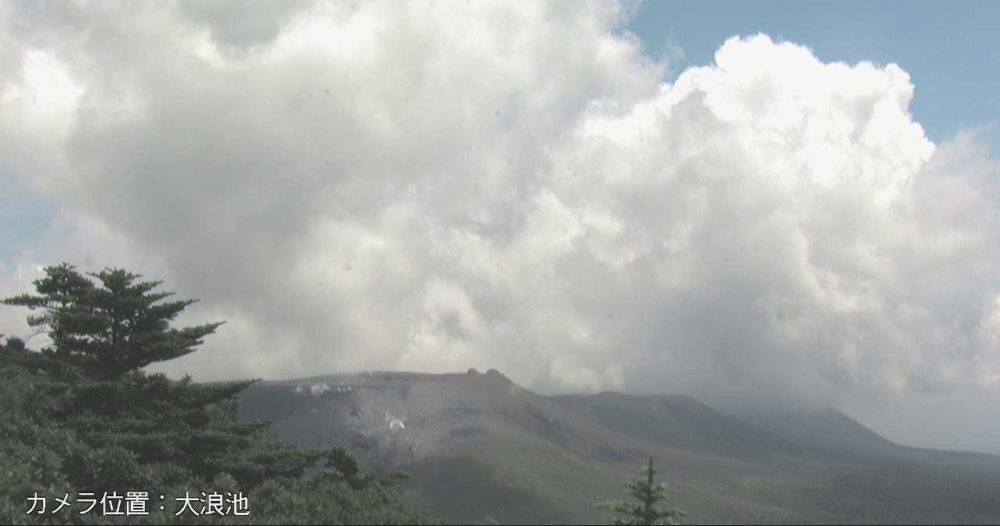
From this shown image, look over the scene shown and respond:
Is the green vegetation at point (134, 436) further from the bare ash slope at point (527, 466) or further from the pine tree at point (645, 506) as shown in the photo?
the pine tree at point (645, 506)

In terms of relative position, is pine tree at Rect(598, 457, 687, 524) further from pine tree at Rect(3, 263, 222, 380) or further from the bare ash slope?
pine tree at Rect(3, 263, 222, 380)

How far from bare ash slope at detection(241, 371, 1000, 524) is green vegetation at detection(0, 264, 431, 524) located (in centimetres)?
290

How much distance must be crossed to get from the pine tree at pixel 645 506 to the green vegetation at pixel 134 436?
648 centimetres

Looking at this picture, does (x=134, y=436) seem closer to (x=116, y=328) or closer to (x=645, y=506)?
(x=116, y=328)

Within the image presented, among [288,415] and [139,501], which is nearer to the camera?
[139,501]

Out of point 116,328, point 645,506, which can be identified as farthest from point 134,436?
point 645,506

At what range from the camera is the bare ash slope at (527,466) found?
23316 millimetres

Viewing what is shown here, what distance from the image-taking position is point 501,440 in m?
50.5

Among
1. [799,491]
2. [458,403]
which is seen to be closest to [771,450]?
[458,403]

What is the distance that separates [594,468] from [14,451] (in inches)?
1288

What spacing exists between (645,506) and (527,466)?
56.1ft

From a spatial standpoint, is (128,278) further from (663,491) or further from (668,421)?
(668,421)

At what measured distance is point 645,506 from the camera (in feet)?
55.4

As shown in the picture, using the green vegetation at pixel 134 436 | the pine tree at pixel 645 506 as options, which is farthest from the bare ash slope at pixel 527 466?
the green vegetation at pixel 134 436
